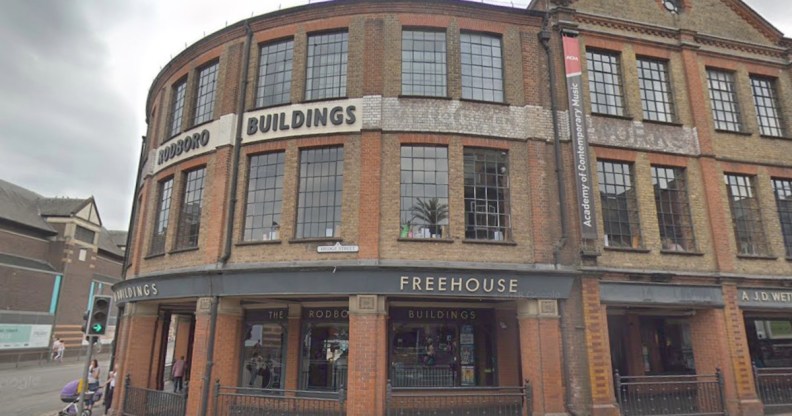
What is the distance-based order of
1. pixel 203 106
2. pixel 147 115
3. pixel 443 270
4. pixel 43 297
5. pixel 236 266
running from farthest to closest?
pixel 43 297, pixel 147 115, pixel 203 106, pixel 236 266, pixel 443 270

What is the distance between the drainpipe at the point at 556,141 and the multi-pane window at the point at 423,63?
10.2 feet

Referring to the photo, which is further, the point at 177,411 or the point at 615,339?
the point at 615,339

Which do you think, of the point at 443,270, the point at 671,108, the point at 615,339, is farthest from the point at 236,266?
the point at 671,108

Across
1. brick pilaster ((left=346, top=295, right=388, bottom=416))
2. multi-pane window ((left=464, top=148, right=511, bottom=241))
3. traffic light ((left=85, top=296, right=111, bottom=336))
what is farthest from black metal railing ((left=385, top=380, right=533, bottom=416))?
traffic light ((left=85, top=296, right=111, bottom=336))

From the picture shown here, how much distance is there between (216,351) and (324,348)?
3.32 meters

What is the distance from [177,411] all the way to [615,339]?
1422cm

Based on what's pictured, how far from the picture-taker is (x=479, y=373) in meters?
14.3

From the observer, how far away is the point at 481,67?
1382 cm

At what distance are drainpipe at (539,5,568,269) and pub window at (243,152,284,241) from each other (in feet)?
25.3

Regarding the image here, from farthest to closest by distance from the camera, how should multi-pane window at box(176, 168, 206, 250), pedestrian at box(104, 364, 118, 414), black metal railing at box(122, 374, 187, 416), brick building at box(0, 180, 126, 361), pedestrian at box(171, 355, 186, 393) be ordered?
brick building at box(0, 180, 126, 361) < pedestrian at box(171, 355, 186, 393) < pedestrian at box(104, 364, 118, 414) < multi-pane window at box(176, 168, 206, 250) < black metal railing at box(122, 374, 187, 416)

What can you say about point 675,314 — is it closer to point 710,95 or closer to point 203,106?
point 710,95

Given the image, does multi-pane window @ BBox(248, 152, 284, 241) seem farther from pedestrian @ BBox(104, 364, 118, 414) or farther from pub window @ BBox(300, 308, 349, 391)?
pedestrian @ BBox(104, 364, 118, 414)

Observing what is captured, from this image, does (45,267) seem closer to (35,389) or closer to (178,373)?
(35,389)

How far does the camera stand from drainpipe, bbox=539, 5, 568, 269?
12.5 meters
